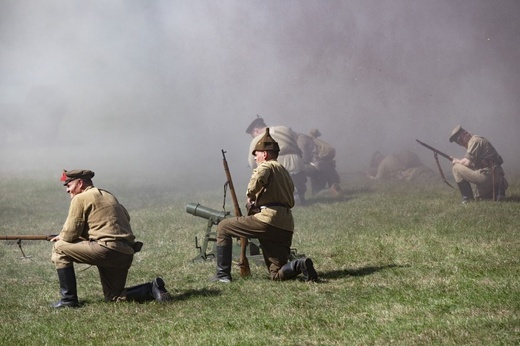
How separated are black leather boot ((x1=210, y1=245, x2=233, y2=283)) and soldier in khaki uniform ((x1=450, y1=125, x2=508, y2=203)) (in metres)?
8.72

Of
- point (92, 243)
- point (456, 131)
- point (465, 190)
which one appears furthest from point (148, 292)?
point (456, 131)

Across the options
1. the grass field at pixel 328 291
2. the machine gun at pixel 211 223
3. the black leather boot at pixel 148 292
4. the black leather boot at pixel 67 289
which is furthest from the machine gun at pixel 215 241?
the black leather boot at pixel 67 289

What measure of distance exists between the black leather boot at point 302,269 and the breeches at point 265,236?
196mm

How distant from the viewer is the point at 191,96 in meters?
41.2

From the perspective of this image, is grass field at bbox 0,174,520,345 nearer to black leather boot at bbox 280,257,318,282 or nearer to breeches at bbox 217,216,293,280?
black leather boot at bbox 280,257,318,282

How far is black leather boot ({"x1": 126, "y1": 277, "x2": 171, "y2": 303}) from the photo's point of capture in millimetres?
8617

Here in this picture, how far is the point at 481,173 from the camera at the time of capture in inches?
671

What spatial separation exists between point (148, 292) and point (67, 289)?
0.84 m

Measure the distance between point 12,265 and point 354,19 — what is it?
30.7 meters

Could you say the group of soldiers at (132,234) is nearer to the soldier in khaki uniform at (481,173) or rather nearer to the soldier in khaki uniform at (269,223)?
the soldier in khaki uniform at (269,223)

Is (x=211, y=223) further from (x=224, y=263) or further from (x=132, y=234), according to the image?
(x=132, y=234)

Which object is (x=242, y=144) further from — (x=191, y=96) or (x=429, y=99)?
(x=429, y=99)

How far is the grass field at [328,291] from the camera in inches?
274

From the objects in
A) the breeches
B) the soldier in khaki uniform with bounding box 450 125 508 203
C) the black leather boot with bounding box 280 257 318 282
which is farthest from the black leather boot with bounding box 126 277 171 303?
the soldier in khaki uniform with bounding box 450 125 508 203
